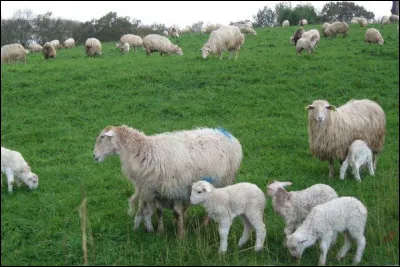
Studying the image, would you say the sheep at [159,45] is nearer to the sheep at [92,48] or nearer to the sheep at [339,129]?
the sheep at [92,48]

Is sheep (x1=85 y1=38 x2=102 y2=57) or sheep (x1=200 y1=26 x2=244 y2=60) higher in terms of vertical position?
sheep (x1=200 y1=26 x2=244 y2=60)

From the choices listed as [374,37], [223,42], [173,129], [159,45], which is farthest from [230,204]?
[159,45]

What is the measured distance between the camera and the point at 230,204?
6219mm

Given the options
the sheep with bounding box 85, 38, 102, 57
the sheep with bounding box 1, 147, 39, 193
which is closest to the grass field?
the sheep with bounding box 1, 147, 39, 193

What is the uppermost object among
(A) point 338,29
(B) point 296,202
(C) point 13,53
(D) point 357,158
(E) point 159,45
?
(A) point 338,29

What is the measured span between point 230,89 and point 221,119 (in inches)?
99.5

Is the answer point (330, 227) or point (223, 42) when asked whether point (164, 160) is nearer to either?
point (330, 227)

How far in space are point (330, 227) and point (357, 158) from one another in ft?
11.6

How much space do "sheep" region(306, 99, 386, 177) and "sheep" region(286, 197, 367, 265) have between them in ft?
12.3

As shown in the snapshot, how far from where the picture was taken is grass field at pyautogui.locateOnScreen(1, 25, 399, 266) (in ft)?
20.0

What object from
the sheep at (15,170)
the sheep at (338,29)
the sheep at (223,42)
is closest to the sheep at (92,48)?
the sheep at (223,42)

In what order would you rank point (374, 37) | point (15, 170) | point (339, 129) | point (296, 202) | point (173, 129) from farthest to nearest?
point (374, 37)
point (173, 129)
point (339, 129)
point (15, 170)
point (296, 202)

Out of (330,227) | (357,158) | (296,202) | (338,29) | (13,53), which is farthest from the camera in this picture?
(338,29)

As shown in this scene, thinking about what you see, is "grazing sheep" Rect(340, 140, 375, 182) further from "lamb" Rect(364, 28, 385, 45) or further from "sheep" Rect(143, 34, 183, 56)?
"sheep" Rect(143, 34, 183, 56)
